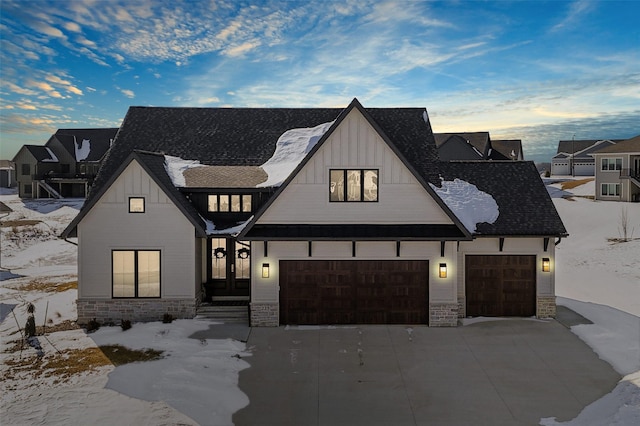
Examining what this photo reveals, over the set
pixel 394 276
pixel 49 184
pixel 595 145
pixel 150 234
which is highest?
pixel 595 145

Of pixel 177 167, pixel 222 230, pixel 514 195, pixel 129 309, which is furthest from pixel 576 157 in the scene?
pixel 129 309

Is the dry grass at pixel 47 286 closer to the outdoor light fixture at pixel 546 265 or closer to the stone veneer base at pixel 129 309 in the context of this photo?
the stone veneer base at pixel 129 309

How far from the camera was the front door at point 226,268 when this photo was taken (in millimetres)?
17984

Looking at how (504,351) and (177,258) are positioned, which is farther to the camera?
(177,258)

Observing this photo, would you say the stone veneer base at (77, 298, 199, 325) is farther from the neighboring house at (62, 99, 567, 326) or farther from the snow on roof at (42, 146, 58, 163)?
the snow on roof at (42, 146, 58, 163)

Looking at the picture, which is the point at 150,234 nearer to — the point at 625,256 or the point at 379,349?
the point at 379,349

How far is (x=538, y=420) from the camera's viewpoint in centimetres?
991


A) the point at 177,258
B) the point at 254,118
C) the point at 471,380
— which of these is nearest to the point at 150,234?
the point at 177,258

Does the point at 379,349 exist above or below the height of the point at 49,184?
below

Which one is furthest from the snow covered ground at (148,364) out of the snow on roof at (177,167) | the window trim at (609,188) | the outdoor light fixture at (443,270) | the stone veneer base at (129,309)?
the window trim at (609,188)

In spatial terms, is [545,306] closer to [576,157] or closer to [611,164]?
[611,164]

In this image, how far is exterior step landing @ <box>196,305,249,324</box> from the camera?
55.0 ft

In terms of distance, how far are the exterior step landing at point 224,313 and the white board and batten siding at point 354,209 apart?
106 centimetres

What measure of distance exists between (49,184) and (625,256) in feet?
216
